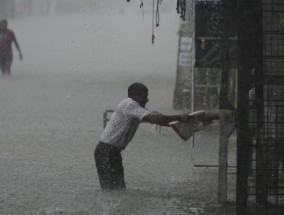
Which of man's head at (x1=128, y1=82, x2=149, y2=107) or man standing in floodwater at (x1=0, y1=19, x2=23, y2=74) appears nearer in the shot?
man's head at (x1=128, y1=82, x2=149, y2=107)

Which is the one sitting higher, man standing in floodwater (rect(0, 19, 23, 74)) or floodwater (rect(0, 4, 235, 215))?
man standing in floodwater (rect(0, 19, 23, 74))

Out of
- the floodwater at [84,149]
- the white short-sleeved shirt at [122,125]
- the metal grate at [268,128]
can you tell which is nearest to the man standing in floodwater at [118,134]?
the white short-sleeved shirt at [122,125]

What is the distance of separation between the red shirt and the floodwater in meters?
0.80

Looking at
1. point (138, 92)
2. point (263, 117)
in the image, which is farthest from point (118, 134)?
point (263, 117)

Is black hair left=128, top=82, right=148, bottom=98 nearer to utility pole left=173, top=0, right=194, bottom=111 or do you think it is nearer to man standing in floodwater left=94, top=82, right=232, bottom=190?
man standing in floodwater left=94, top=82, right=232, bottom=190

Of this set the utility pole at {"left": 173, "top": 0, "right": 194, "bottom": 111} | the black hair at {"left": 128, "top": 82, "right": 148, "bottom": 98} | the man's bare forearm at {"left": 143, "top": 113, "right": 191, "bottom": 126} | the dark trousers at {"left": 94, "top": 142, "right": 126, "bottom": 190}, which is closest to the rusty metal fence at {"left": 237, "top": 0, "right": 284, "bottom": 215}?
the man's bare forearm at {"left": 143, "top": 113, "right": 191, "bottom": 126}

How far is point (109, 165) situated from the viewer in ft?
24.0

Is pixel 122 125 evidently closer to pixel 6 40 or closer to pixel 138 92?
pixel 138 92

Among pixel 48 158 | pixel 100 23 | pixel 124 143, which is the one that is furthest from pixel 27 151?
pixel 100 23

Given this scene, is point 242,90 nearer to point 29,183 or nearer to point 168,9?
point 29,183

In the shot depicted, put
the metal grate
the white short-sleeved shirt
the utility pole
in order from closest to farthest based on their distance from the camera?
the metal grate → the white short-sleeved shirt → the utility pole

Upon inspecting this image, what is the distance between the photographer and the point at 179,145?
11.1 meters

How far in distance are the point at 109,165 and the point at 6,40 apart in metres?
15.2

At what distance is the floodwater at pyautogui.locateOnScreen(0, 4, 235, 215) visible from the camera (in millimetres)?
7180
